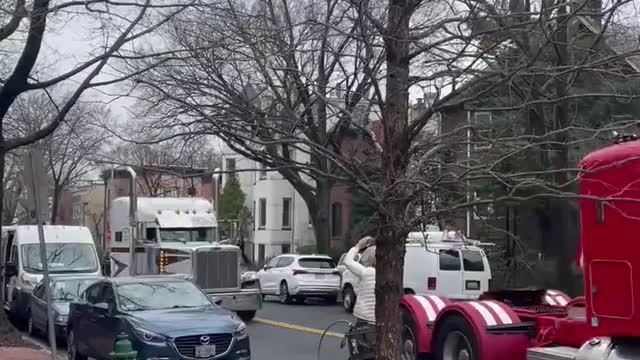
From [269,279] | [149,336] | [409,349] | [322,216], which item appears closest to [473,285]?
[269,279]

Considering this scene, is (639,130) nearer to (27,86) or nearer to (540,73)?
(540,73)

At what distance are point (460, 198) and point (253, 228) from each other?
55471 millimetres

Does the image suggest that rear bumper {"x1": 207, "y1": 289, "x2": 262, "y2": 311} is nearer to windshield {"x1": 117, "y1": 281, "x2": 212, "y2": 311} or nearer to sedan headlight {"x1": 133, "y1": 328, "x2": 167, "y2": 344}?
windshield {"x1": 117, "y1": 281, "x2": 212, "y2": 311}

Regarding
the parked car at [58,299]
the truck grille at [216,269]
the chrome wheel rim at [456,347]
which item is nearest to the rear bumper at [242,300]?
the truck grille at [216,269]

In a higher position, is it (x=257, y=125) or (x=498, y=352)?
(x=257, y=125)

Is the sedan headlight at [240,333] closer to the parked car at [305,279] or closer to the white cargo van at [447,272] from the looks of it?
the white cargo van at [447,272]

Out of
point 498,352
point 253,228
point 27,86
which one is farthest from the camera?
point 253,228

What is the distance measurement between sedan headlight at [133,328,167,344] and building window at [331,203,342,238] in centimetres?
4123

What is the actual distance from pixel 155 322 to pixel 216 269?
9.99 metres

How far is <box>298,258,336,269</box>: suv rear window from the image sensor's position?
31578 mm

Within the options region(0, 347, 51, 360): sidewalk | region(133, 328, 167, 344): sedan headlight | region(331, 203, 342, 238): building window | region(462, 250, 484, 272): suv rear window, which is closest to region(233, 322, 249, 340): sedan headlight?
region(133, 328, 167, 344): sedan headlight

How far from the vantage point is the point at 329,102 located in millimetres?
7078

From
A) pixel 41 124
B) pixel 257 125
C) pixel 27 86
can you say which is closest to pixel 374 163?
pixel 257 125

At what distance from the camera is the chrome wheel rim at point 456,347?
1224 cm
